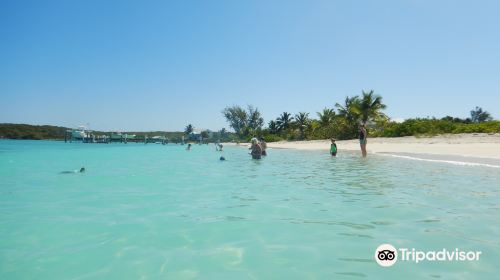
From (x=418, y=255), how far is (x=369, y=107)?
165 feet

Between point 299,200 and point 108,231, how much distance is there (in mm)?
4416

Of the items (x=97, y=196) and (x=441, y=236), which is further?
(x=97, y=196)

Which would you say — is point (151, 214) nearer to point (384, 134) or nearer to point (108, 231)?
point (108, 231)

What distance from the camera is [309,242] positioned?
5.11 meters

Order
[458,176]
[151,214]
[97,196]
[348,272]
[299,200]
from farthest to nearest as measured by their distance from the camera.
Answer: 1. [458,176]
2. [97,196]
3. [299,200]
4. [151,214]
5. [348,272]

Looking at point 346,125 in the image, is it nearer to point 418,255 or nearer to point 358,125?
point 358,125

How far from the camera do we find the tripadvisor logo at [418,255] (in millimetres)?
4254

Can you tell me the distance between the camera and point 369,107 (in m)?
51.9

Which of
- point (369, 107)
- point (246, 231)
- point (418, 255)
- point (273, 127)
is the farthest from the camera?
point (273, 127)

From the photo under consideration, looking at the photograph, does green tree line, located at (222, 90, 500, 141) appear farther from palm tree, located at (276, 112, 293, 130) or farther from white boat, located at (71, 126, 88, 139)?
white boat, located at (71, 126, 88, 139)

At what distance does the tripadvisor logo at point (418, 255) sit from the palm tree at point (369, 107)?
49361 mm

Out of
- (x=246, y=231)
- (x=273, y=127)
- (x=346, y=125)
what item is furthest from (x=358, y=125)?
(x=246, y=231)

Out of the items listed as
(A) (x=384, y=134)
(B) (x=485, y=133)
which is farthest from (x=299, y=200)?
(A) (x=384, y=134)

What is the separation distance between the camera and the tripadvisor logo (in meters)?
4.25
